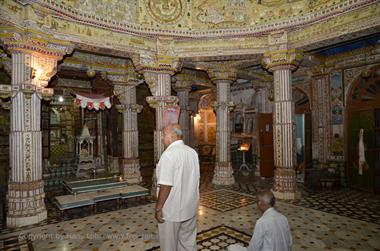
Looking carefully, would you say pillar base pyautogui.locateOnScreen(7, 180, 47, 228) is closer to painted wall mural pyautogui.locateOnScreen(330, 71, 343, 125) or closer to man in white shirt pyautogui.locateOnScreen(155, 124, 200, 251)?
man in white shirt pyautogui.locateOnScreen(155, 124, 200, 251)

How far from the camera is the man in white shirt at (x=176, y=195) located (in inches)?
111

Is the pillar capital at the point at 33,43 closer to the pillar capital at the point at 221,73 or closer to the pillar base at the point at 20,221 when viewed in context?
the pillar base at the point at 20,221

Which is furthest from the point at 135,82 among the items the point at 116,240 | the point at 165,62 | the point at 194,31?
the point at 116,240

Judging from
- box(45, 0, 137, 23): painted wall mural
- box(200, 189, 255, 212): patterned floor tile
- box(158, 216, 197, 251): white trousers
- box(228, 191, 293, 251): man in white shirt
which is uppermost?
box(45, 0, 137, 23): painted wall mural

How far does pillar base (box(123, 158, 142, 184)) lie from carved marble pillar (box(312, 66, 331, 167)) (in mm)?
7037

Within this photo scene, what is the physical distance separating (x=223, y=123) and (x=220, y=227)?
4.81 meters

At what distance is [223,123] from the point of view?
31.1 feet

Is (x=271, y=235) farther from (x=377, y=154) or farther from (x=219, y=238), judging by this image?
(x=377, y=154)

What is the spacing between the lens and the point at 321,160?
371 inches

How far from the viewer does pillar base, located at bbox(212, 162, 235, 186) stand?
30.6 feet

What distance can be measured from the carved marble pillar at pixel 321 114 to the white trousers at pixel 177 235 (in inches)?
312

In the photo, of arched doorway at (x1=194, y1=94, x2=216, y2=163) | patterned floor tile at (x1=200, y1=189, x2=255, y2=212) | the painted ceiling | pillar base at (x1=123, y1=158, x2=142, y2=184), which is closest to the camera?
the painted ceiling

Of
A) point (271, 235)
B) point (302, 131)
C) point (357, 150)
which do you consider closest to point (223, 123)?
point (302, 131)

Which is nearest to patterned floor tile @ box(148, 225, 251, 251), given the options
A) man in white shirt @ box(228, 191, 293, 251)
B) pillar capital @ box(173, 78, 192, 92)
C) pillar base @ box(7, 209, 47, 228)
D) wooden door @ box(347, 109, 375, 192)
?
man in white shirt @ box(228, 191, 293, 251)
